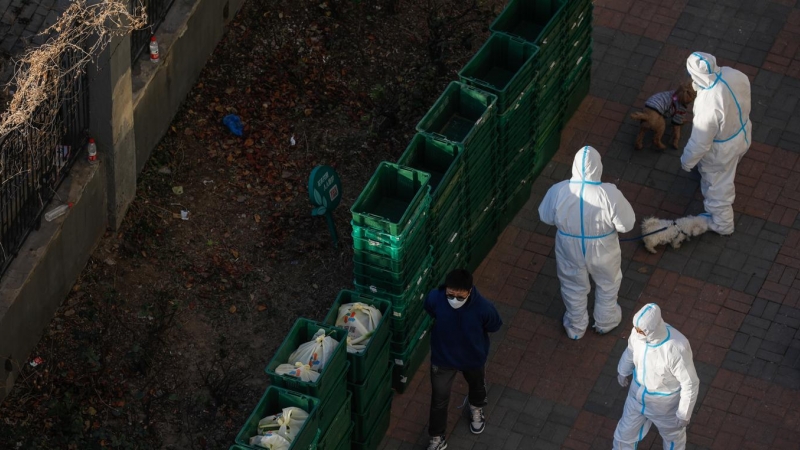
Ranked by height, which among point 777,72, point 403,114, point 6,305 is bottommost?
point 777,72

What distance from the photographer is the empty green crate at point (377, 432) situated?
13.7 m

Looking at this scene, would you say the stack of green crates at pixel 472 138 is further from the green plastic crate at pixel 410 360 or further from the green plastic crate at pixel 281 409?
the green plastic crate at pixel 281 409

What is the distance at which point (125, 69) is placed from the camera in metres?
14.6

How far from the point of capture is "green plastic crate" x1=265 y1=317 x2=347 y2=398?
12.4m

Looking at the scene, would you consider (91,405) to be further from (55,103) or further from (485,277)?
(485,277)

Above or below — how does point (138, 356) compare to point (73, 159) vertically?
below

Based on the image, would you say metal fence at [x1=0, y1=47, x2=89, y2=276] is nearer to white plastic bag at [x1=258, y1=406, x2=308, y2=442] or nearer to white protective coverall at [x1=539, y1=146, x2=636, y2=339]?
white plastic bag at [x1=258, y1=406, x2=308, y2=442]

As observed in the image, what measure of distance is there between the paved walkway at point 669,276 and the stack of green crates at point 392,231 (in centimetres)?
128

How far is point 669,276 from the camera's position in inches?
604

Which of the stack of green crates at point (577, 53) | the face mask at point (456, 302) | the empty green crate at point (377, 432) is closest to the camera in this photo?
the face mask at point (456, 302)

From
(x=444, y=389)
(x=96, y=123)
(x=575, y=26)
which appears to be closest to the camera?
(x=444, y=389)

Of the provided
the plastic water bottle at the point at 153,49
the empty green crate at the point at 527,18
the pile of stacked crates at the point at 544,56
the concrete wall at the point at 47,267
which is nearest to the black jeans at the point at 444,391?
the pile of stacked crates at the point at 544,56

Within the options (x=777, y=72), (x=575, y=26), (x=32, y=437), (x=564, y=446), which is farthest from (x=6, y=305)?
(x=777, y=72)

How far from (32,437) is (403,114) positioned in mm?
5112
